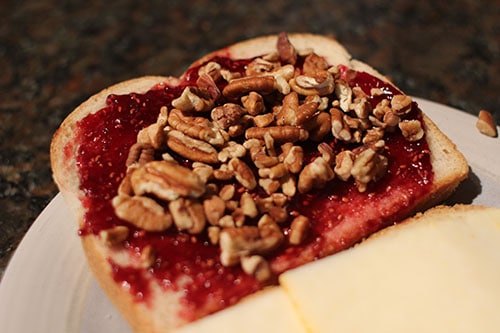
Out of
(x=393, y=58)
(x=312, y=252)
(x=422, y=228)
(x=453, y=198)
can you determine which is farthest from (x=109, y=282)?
(x=393, y=58)

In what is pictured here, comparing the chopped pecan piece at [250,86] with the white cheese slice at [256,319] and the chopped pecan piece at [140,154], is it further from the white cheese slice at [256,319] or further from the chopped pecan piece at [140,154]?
the white cheese slice at [256,319]

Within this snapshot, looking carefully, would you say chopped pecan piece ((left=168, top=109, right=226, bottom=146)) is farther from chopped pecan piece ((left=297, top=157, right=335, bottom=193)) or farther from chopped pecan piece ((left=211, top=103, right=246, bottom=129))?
chopped pecan piece ((left=297, top=157, right=335, bottom=193))

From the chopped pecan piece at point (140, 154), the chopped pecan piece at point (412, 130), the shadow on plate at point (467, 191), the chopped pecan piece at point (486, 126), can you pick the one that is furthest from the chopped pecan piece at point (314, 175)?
the chopped pecan piece at point (486, 126)

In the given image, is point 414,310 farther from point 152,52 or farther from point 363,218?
point 152,52

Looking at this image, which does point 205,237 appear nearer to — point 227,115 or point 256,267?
point 256,267

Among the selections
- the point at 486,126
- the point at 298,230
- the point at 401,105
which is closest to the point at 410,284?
the point at 298,230
